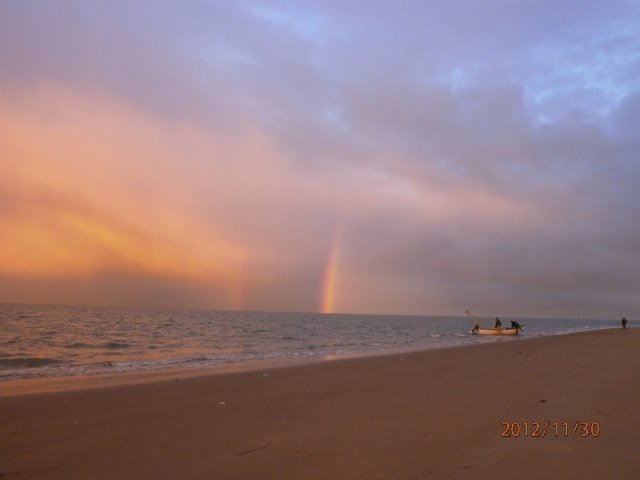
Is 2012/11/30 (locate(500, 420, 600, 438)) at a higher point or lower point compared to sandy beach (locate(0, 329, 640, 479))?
higher

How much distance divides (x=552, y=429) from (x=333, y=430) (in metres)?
3.87

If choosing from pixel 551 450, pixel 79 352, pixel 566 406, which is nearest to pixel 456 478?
pixel 551 450

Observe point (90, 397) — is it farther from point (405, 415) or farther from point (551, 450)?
point (551, 450)

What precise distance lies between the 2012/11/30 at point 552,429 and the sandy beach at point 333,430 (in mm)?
37

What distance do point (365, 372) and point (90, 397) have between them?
32.6 feet

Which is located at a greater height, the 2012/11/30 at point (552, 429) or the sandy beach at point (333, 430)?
the 2012/11/30 at point (552, 429)

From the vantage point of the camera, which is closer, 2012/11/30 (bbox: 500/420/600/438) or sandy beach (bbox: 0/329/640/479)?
sandy beach (bbox: 0/329/640/479)

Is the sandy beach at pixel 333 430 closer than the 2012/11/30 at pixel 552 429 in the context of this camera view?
Yes

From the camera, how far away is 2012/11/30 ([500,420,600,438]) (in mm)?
7664

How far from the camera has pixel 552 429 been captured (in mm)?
8008

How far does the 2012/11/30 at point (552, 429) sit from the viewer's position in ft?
25.1

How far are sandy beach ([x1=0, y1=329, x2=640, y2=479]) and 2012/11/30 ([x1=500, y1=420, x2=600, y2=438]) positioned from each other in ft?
0.12

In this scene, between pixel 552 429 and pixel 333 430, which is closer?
pixel 552 429

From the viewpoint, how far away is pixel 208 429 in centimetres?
855
